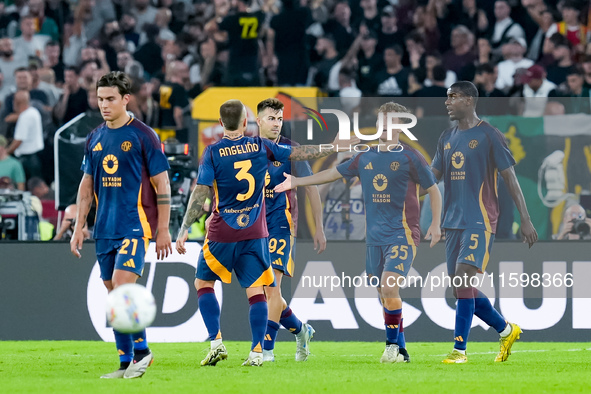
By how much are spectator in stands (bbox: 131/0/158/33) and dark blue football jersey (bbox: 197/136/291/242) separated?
1015 centimetres

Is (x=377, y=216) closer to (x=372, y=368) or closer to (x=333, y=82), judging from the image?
(x=372, y=368)

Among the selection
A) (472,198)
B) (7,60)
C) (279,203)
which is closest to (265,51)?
(7,60)

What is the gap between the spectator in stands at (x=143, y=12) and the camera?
712 inches

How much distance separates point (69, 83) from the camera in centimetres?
1552

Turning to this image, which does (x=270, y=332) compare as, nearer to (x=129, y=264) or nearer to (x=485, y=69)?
(x=129, y=264)

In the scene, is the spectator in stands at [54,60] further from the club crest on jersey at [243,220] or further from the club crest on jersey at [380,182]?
the club crest on jersey at [243,220]

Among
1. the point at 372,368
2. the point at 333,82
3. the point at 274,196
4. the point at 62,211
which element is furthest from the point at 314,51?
the point at 372,368

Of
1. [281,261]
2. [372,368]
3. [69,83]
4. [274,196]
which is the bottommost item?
A: [372,368]

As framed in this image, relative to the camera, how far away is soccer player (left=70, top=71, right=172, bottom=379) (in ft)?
24.9

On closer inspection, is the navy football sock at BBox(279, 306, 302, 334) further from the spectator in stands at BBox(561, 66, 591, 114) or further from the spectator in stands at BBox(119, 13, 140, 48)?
the spectator in stands at BBox(119, 13, 140, 48)

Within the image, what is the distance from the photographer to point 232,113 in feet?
27.5

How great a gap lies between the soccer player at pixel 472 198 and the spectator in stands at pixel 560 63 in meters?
5.56

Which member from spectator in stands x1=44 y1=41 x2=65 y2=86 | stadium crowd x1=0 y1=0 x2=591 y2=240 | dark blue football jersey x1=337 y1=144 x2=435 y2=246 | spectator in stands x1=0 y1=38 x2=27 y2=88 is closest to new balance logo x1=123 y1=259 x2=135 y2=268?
dark blue football jersey x1=337 y1=144 x2=435 y2=246

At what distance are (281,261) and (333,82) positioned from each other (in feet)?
22.9
